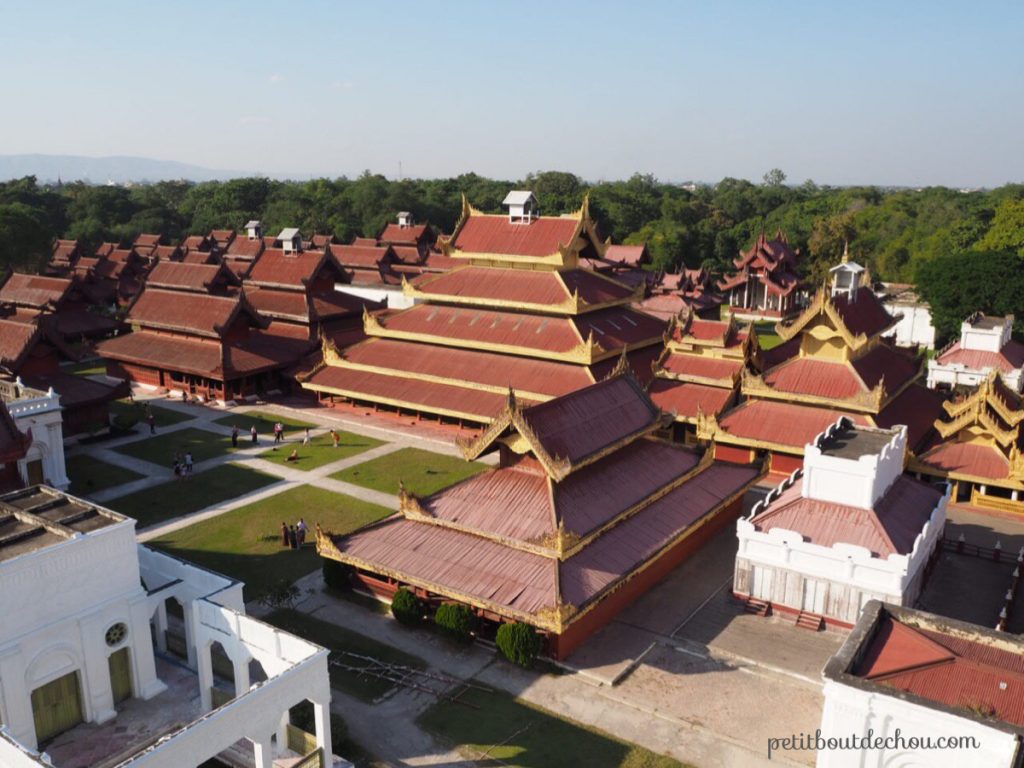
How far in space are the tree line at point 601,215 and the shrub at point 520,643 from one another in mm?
60791

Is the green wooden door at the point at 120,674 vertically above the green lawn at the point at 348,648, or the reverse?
the green wooden door at the point at 120,674

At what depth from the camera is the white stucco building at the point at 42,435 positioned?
33594 mm

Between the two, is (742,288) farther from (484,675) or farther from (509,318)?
(484,675)

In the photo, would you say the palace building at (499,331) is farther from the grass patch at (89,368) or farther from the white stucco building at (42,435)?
the grass patch at (89,368)

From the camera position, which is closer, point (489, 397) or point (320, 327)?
point (489, 397)

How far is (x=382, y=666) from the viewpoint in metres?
21.4

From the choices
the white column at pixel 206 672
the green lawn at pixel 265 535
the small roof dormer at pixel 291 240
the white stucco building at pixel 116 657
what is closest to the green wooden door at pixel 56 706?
the white stucco building at pixel 116 657

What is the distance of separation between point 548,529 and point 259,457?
20.8 meters

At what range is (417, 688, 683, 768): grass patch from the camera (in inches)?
706

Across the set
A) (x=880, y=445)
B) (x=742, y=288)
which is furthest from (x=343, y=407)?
(x=742, y=288)

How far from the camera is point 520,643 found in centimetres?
2091

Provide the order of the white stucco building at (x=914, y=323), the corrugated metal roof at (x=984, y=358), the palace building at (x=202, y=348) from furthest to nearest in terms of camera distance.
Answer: the white stucco building at (x=914, y=323) < the palace building at (x=202, y=348) < the corrugated metal roof at (x=984, y=358)

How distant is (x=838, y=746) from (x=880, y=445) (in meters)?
13.0

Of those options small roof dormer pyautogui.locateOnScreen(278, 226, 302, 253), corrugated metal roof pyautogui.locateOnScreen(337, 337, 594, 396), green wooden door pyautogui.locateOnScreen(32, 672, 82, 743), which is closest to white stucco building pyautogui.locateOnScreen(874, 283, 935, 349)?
corrugated metal roof pyautogui.locateOnScreen(337, 337, 594, 396)
